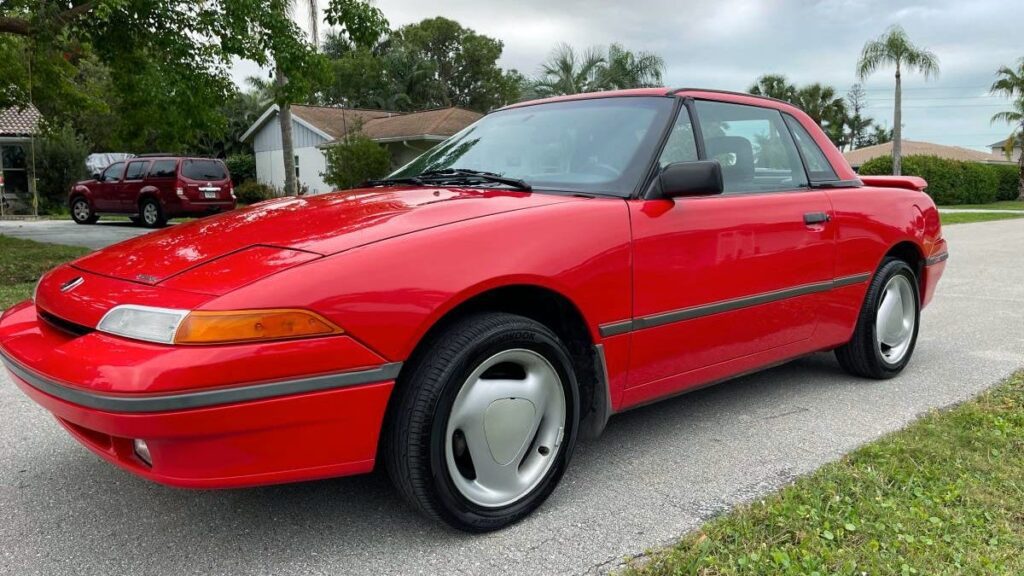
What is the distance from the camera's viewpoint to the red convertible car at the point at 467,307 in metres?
2.00

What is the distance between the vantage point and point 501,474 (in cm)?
246

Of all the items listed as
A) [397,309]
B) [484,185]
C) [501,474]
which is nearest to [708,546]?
[501,474]

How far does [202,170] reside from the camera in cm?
1769

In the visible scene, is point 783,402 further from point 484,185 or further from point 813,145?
point 484,185

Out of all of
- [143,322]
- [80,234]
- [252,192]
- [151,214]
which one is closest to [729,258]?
[143,322]

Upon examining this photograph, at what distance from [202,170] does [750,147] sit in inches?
651

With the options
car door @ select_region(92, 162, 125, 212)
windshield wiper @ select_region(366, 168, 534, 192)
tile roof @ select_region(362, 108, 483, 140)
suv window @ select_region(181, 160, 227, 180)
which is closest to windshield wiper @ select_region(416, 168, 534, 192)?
windshield wiper @ select_region(366, 168, 534, 192)

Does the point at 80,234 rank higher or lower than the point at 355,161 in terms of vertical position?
lower

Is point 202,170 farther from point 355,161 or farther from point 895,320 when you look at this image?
point 895,320

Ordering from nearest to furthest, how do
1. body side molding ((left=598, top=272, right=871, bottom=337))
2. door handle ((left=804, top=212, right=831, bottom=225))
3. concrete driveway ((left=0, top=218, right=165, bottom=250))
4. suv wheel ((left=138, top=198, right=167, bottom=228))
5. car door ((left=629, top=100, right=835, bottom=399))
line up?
body side molding ((left=598, top=272, right=871, bottom=337)) → car door ((left=629, top=100, right=835, bottom=399)) → door handle ((left=804, top=212, right=831, bottom=225)) → concrete driveway ((left=0, top=218, right=165, bottom=250)) → suv wheel ((left=138, top=198, right=167, bottom=228))

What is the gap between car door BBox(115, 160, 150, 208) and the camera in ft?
58.7

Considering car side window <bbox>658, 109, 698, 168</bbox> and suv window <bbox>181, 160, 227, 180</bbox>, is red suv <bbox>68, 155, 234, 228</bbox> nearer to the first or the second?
suv window <bbox>181, 160, 227, 180</bbox>

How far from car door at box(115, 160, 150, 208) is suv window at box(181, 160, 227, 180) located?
109 cm

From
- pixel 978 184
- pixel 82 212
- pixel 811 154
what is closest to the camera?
pixel 811 154
